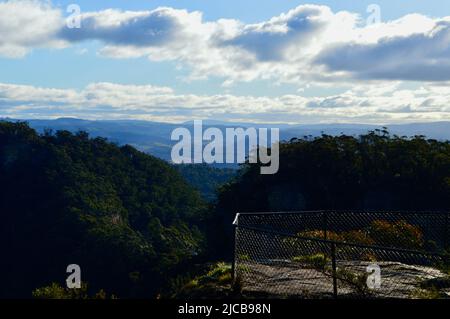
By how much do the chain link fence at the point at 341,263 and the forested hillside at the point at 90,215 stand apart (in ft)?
148

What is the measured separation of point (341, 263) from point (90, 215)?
3009 inches

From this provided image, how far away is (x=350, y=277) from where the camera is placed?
29.9 feet

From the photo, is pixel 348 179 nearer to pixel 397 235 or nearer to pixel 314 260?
pixel 397 235

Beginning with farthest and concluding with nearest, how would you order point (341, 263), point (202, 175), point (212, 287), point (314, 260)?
point (202, 175) → point (341, 263) → point (314, 260) → point (212, 287)

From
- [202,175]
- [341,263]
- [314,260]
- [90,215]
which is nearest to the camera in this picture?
[314,260]

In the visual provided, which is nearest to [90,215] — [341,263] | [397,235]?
[397,235]

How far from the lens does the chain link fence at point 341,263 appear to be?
9070 millimetres

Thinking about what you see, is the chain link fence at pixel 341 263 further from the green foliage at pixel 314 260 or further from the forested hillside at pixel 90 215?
the forested hillside at pixel 90 215

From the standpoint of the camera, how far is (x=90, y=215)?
8400cm

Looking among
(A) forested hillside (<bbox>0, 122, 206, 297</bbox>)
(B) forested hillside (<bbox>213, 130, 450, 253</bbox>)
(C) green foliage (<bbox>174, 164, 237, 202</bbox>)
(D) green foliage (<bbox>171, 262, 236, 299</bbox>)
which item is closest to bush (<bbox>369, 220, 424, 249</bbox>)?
(D) green foliage (<bbox>171, 262, 236, 299</bbox>)

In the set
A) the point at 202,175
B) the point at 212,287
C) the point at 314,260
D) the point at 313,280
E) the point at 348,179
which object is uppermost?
the point at 314,260

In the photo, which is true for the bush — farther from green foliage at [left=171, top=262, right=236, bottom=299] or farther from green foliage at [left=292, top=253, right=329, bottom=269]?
green foliage at [left=171, top=262, right=236, bottom=299]

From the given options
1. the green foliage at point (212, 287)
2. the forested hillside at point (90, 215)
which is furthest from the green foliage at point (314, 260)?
the forested hillside at point (90, 215)

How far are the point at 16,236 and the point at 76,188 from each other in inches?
465
